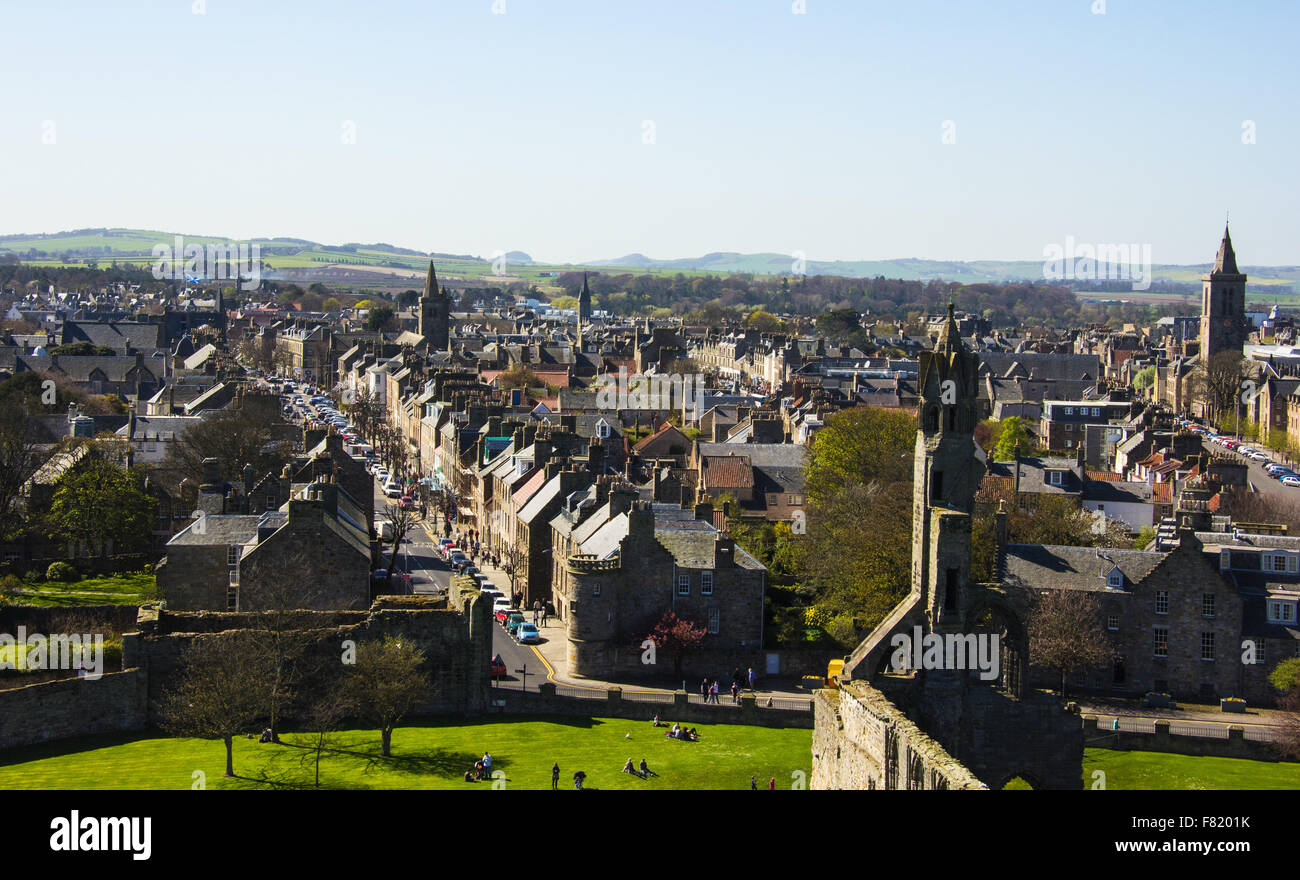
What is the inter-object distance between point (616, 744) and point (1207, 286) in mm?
135813

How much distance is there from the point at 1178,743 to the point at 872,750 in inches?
818

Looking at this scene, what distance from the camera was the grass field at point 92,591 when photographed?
5197cm

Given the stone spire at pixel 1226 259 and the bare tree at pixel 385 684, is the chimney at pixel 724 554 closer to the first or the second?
the bare tree at pixel 385 684

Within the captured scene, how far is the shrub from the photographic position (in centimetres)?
5778

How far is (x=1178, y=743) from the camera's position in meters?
43.2

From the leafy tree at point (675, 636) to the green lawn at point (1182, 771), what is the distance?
512 inches

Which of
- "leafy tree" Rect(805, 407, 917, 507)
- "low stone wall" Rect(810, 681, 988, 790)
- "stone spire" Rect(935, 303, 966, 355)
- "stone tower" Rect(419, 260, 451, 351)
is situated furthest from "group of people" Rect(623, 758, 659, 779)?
"stone tower" Rect(419, 260, 451, 351)

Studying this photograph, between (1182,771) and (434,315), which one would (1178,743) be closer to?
(1182,771)

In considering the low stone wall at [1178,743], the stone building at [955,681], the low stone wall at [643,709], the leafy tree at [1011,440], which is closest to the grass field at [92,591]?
the low stone wall at [643,709]

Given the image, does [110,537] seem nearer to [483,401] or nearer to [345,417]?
[483,401]

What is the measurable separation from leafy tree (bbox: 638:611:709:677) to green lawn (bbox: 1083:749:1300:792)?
13009mm

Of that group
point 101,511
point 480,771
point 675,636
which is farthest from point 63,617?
point 675,636

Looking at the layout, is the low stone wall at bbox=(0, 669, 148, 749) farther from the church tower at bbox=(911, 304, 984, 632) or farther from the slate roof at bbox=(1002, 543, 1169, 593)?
the slate roof at bbox=(1002, 543, 1169, 593)

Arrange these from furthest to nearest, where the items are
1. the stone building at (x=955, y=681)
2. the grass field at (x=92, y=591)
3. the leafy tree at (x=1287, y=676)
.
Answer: the grass field at (x=92, y=591) → the leafy tree at (x=1287, y=676) → the stone building at (x=955, y=681)
